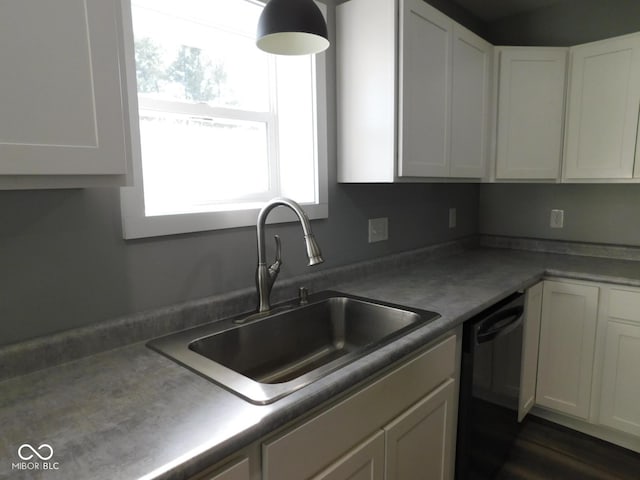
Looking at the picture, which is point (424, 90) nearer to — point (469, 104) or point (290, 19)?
point (469, 104)

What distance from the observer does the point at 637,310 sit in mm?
1912

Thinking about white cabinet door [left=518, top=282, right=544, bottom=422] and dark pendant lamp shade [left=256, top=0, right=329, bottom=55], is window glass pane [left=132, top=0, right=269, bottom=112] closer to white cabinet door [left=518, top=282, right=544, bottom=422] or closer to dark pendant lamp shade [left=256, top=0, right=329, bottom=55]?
dark pendant lamp shade [left=256, top=0, right=329, bottom=55]

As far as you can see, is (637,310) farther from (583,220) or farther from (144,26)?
(144,26)

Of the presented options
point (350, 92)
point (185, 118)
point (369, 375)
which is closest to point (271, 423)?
point (369, 375)

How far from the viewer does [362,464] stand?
106cm

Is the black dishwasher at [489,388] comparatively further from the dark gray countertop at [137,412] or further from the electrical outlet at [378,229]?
the electrical outlet at [378,229]

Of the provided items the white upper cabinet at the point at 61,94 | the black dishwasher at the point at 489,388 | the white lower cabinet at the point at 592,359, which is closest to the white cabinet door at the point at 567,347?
the white lower cabinet at the point at 592,359

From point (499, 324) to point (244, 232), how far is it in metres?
1.10

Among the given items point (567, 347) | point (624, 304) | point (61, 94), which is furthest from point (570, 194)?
point (61, 94)

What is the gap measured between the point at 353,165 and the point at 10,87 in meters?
1.31

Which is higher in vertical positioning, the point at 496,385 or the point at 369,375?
the point at 369,375

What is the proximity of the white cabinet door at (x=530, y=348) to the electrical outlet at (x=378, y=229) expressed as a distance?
2.49 ft

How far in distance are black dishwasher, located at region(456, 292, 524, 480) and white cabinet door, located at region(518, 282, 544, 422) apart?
15 cm

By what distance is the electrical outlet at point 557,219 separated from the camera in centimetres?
262
